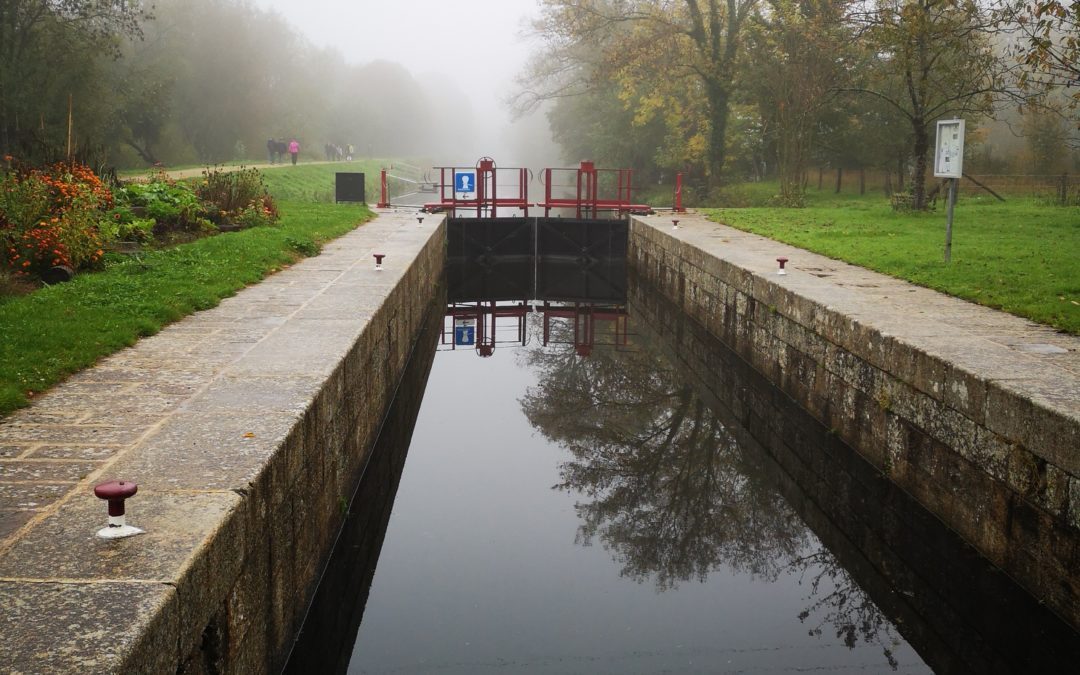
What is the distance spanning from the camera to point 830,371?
887 centimetres

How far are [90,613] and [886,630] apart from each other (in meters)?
4.29

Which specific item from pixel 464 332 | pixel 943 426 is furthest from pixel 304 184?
pixel 943 426

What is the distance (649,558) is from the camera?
6.63 metres

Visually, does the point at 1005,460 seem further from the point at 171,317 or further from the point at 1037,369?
the point at 171,317

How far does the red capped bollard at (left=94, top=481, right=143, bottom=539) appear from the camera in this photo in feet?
10.6

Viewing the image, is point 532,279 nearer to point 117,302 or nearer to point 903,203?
point 903,203

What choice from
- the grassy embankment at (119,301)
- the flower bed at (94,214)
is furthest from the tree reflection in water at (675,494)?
the flower bed at (94,214)

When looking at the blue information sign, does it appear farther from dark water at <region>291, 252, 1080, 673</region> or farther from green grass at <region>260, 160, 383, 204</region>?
green grass at <region>260, 160, 383, 204</region>

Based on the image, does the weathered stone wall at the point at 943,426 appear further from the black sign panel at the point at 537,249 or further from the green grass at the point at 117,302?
the black sign panel at the point at 537,249

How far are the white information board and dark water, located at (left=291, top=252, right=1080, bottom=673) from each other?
9.94ft

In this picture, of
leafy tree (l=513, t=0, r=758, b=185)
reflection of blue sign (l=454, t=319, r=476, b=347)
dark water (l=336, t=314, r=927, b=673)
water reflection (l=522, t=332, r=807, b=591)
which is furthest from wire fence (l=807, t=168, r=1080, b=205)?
dark water (l=336, t=314, r=927, b=673)

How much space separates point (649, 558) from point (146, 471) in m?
3.51

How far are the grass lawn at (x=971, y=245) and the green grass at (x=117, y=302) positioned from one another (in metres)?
6.83

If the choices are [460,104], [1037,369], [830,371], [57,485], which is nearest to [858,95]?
[830,371]
